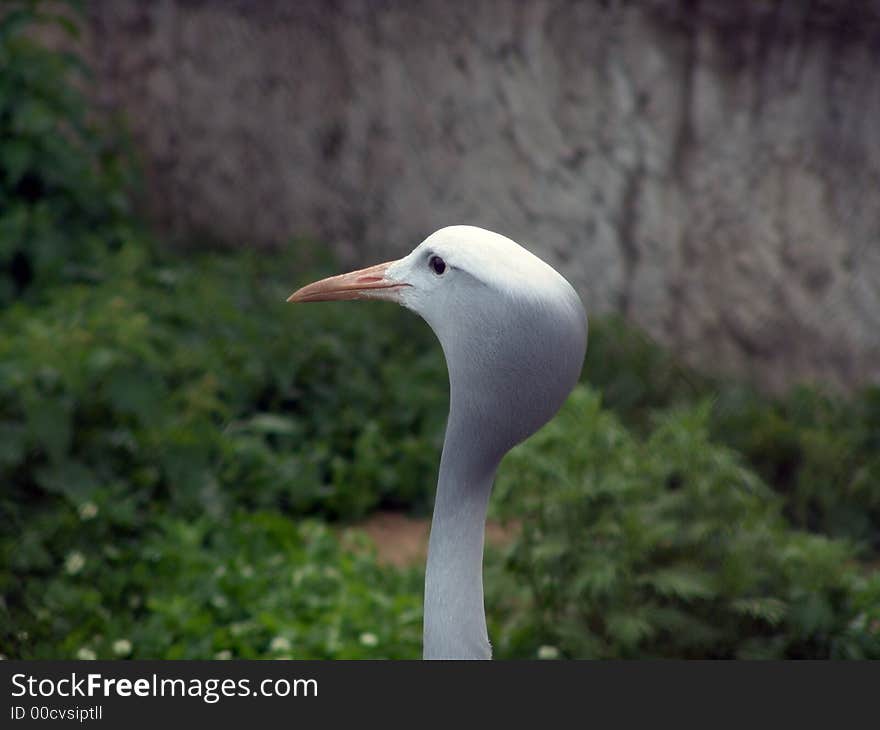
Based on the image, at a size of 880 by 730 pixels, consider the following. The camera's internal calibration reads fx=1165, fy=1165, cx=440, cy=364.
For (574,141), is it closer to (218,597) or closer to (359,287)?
(218,597)

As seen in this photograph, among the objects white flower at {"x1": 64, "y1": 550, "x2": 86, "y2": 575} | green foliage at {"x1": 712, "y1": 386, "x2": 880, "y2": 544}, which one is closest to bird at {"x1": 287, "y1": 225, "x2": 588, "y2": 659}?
white flower at {"x1": 64, "y1": 550, "x2": 86, "y2": 575}

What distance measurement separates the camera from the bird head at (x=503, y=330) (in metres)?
1.87

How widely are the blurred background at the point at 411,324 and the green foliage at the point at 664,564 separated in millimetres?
11

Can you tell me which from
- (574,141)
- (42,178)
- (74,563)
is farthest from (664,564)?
(42,178)

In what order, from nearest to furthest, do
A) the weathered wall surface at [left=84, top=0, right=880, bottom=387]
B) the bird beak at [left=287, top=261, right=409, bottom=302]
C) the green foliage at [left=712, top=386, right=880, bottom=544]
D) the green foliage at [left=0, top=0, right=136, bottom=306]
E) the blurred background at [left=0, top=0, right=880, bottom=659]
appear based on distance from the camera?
the bird beak at [left=287, top=261, right=409, bottom=302] → the blurred background at [left=0, top=0, right=880, bottom=659] → the green foliage at [left=712, top=386, right=880, bottom=544] → the weathered wall surface at [left=84, top=0, right=880, bottom=387] → the green foliage at [left=0, top=0, right=136, bottom=306]

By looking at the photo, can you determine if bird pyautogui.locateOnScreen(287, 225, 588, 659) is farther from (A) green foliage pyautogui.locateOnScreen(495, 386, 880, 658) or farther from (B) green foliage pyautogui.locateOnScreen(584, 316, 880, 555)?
(B) green foliage pyautogui.locateOnScreen(584, 316, 880, 555)

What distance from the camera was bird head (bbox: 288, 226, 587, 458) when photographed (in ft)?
6.14

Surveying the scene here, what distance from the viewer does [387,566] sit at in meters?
4.11

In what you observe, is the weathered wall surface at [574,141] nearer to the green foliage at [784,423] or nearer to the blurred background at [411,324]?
the blurred background at [411,324]

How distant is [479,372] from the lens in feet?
6.32

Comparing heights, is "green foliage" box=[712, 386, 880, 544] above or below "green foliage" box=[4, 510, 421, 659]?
above

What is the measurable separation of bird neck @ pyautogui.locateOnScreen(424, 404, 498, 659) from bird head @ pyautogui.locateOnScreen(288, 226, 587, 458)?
5cm

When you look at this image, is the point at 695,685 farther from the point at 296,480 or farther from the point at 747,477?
the point at 296,480

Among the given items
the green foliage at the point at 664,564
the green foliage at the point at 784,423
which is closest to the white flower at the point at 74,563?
the green foliage at the point at 664,564
